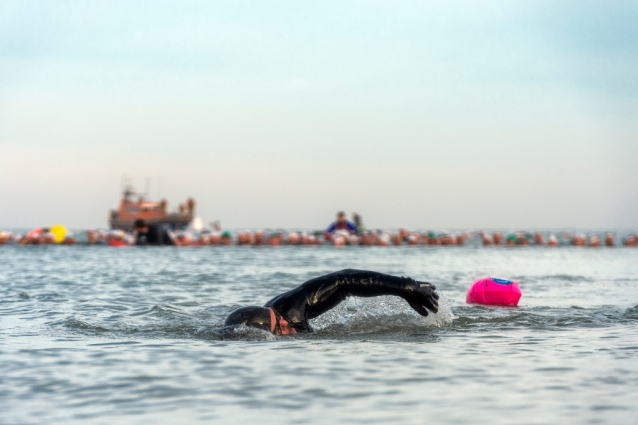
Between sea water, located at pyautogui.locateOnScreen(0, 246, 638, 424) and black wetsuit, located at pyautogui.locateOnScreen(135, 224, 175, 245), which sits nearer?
sea water, located at pyautogui.locateOnScreen(0, 246, 638, 424)

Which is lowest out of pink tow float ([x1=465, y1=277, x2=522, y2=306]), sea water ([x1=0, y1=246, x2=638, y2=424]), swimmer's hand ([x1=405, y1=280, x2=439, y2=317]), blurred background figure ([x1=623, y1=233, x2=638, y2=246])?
sea water ([x1=0, y1=246, x2=638, y2=424])

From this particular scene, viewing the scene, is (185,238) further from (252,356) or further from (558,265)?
(252,356)

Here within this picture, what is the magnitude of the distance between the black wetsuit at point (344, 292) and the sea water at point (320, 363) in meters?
0.32

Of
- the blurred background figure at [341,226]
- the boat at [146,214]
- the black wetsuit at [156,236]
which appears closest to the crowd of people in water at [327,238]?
the blurred background figure at [341,226]

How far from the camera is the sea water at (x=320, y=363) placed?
494 centimetres

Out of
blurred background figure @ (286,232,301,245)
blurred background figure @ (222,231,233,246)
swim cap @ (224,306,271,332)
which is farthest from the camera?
blurred background figure @ (286,232,301,245)

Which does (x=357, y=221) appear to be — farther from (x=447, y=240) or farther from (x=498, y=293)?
(x=498, y=293)

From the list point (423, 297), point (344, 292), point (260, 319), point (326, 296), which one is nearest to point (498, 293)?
point (423, 297)

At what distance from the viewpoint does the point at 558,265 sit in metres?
23.8

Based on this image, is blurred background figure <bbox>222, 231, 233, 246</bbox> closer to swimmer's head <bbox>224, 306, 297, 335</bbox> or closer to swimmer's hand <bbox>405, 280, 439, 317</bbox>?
swimmer's head <bbox>224, 306, 297, 335</bbox>

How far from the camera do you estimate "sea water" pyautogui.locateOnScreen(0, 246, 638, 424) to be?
4.94m

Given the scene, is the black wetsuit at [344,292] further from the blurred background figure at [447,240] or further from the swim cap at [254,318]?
the blurred background figure at [447,240]

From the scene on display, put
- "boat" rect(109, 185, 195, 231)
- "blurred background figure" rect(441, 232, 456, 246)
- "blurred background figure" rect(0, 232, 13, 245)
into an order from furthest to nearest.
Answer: "boat" rect(109, 185, 195, 231)
"blurred background figure" rect(441, 232, 456, 246)
"blurred background figure" rect(0, 232, 13, 245)

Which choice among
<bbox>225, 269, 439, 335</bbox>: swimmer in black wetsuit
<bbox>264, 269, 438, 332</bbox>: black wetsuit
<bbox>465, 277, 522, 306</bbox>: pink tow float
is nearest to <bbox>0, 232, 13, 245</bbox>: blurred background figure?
<bbox>465, 277, 522, 306</bbox>: pink tow float
